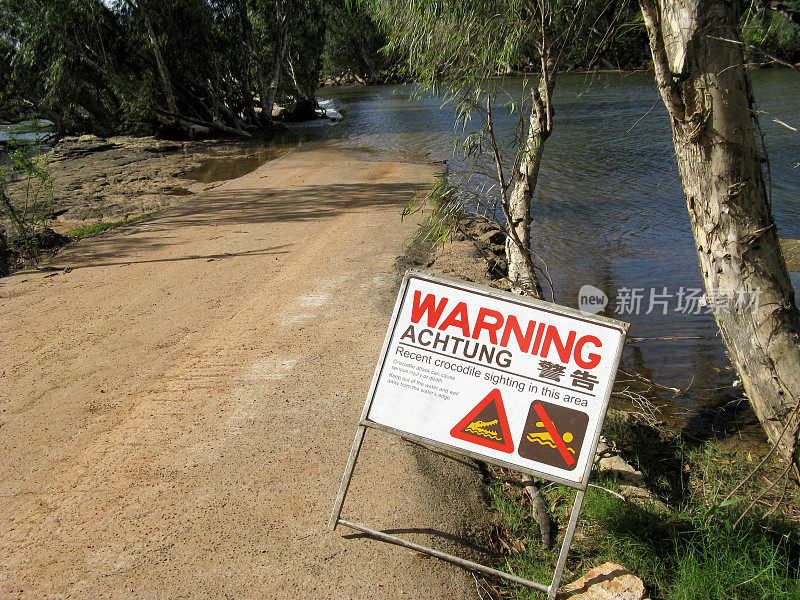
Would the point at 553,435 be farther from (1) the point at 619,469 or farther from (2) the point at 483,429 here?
(1) the point at 619,469

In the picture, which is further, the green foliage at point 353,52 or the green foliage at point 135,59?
the green foliage at point 353,52

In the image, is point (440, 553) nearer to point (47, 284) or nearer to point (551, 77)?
point (551, 77)

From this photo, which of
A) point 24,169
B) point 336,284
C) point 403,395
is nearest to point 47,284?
point 24,169

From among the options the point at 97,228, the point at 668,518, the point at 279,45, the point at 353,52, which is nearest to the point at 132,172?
the point at 97,228

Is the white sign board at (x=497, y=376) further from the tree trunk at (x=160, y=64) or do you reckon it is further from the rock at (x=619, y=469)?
the tree trunk at (x=160, y=64)

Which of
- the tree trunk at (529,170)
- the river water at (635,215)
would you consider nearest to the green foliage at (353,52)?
the river water at (635,215)

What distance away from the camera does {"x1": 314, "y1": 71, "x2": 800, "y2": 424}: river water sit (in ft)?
22.0

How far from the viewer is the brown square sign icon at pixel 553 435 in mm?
3301

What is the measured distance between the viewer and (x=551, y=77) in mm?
6246

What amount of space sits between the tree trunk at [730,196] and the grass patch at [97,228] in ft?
32.2

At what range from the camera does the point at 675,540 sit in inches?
140

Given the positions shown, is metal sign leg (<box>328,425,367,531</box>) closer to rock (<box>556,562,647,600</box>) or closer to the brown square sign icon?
the brown square sign icon

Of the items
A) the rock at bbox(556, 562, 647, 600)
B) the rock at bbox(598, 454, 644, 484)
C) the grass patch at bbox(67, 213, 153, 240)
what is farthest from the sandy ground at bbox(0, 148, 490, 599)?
A: the grass patch at bbox(67, 213, 153, 240)

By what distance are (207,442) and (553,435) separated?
7.96 feet
